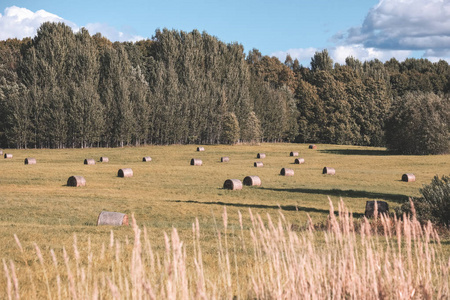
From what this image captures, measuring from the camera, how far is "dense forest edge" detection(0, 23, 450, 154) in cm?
6406

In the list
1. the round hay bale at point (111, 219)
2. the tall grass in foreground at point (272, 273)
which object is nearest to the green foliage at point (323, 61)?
the round hay bale at point (111, 219)

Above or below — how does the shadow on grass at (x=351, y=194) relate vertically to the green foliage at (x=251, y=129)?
below

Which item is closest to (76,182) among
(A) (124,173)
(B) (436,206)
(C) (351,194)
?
(A) (124,173)

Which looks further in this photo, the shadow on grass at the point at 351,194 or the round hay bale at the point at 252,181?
the round hay bale at the point at 252,181

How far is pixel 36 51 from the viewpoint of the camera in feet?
230

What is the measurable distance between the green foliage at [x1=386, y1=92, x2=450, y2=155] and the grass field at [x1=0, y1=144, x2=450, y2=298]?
33.1ft

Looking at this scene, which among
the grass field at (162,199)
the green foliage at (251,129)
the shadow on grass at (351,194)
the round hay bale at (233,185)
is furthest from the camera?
the green foliage at (251,129)

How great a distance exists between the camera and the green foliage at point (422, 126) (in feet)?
190

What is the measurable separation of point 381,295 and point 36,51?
72.5m

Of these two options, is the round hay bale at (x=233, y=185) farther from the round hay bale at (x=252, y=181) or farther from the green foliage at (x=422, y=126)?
the green foliage at (x=422, y=126)

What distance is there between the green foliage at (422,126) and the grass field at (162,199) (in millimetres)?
10080

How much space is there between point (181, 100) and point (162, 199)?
53.3 metres

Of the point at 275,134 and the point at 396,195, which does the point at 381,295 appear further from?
the point at 275,134

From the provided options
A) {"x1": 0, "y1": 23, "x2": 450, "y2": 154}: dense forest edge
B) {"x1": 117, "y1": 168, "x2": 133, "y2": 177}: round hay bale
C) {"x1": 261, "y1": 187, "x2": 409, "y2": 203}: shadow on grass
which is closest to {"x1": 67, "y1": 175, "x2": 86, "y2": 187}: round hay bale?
{"x1": 117, "y1": 168, "x2": 133, "y2": 177}: round hay bale
